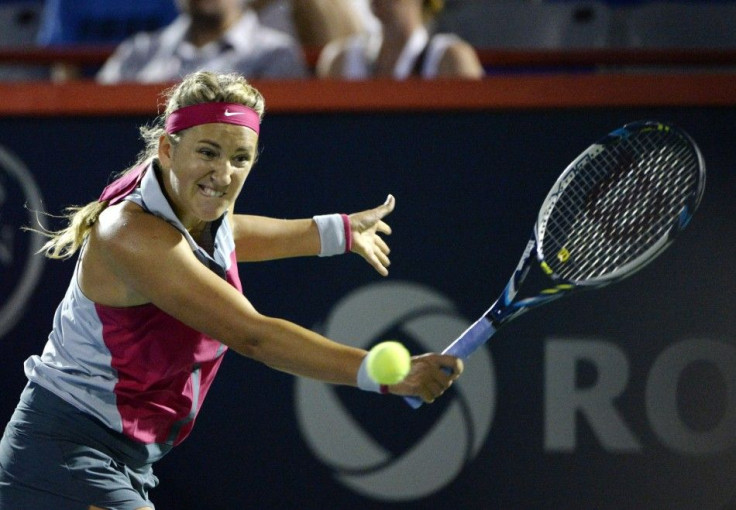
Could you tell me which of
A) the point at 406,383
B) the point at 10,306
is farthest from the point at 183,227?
the point at 10,306

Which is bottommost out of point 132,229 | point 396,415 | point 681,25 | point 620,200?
point 396,415

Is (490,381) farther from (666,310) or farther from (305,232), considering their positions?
(305,232)

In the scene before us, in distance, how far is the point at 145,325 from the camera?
241 centimetres

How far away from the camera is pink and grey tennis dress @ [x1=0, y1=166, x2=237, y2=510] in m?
2.42

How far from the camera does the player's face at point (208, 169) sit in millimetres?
2363

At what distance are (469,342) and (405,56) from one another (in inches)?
82.5

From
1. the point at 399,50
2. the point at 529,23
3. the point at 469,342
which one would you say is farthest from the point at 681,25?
the point at 469,342

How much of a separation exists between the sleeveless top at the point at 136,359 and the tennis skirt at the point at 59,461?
0.10ft

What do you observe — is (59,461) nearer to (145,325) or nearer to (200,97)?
(145,325)

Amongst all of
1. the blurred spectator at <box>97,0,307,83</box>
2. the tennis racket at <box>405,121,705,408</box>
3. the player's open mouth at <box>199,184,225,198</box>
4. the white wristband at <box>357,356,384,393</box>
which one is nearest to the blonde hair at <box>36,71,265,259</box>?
the player's open mouth at <box>199,184,225,198</box>

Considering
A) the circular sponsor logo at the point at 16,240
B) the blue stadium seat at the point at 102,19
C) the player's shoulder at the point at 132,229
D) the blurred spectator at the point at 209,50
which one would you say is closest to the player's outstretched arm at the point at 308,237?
the player's shoulder at the point at 132,229

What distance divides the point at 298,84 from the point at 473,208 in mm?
686

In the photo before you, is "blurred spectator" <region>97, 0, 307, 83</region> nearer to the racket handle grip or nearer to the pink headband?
the pink headband

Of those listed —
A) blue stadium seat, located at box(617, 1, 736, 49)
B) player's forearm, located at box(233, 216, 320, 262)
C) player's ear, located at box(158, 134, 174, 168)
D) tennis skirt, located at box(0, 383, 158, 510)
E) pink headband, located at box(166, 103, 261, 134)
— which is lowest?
tennis skirt, located at box(0, 383, 158, 510)
